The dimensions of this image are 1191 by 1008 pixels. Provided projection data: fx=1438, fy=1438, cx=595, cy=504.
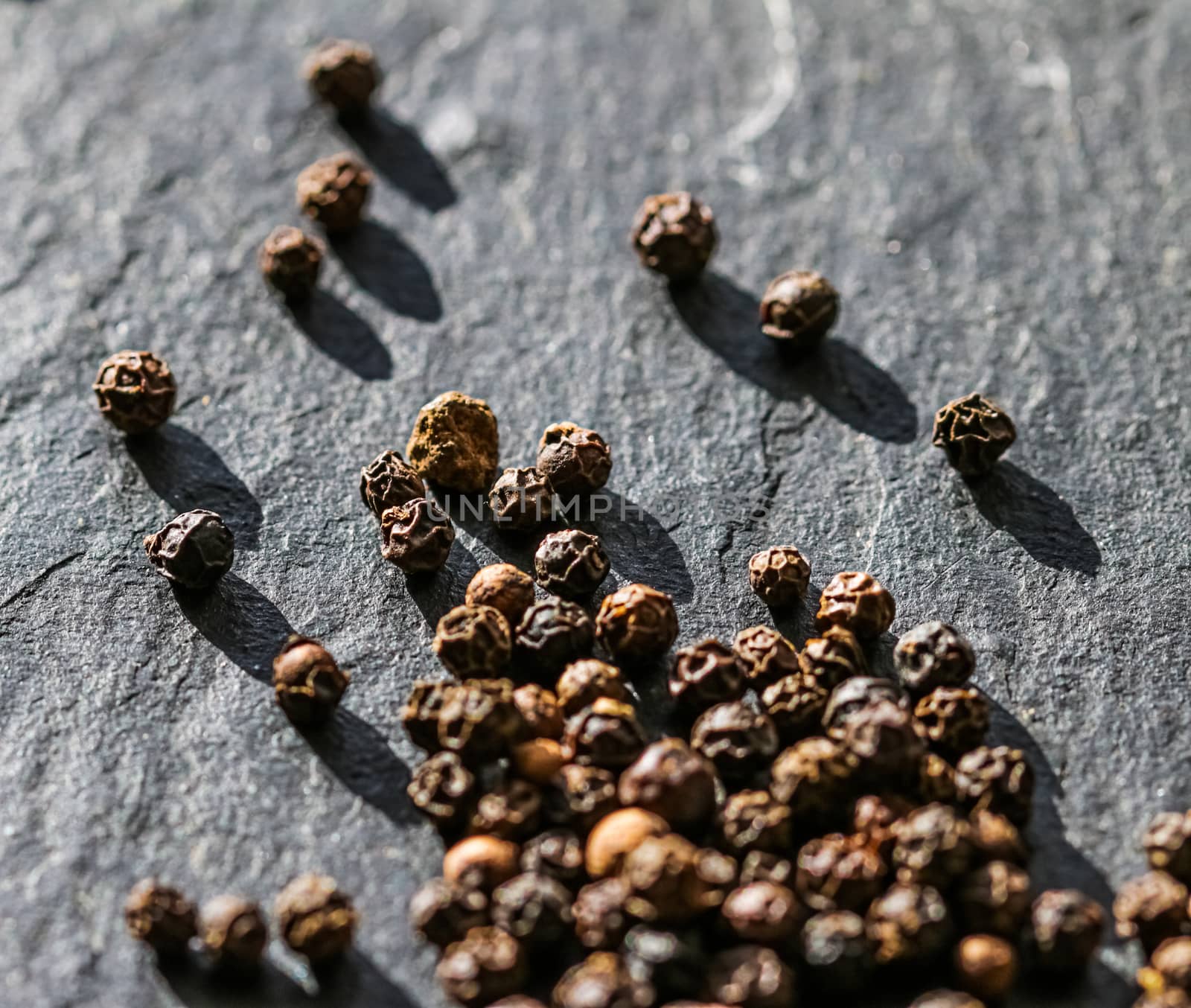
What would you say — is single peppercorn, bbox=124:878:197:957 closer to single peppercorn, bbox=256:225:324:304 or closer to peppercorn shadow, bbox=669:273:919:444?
single peppercorn, bbox=256:225:324:304

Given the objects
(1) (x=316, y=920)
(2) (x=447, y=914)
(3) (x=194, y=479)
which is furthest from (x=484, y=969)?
(3) (x=194, y=479)

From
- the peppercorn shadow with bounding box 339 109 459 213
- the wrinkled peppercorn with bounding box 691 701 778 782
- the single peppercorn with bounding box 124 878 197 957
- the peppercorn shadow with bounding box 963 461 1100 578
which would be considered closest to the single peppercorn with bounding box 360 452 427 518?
the wrinkled peppercorn with bounding box 691 701 778 782

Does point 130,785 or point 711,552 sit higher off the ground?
point 711,552

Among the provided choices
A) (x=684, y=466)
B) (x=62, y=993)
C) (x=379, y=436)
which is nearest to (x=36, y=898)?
(x=62, y=993)

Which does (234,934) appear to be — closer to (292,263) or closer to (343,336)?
(343,336)

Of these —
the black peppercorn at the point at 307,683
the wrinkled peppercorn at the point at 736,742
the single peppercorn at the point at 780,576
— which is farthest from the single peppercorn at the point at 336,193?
the wrinkled peppercorn at the point at 736,742

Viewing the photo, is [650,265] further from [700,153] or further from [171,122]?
[171,122]
